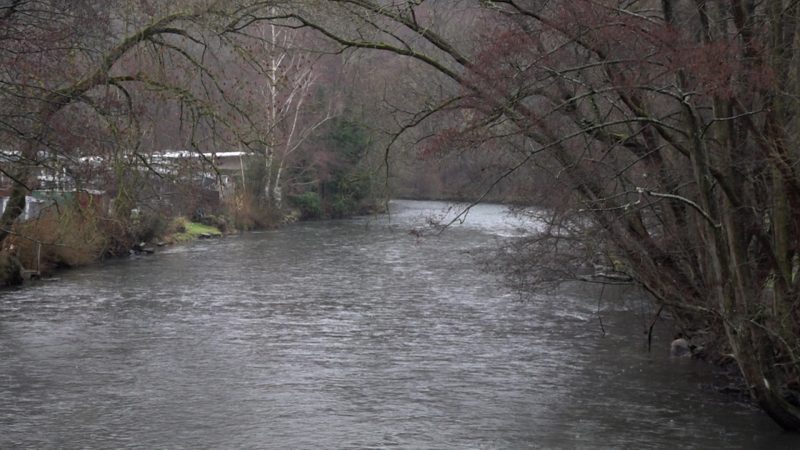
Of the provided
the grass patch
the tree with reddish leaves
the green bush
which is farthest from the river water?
the green bush

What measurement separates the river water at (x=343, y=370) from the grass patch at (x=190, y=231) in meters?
12.8

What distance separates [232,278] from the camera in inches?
1046

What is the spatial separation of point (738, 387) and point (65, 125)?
10211 mm

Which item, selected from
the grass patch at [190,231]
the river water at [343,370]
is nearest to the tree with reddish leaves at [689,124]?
the river water at [343,370]

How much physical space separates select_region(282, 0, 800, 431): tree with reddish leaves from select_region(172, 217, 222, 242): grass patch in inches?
1012

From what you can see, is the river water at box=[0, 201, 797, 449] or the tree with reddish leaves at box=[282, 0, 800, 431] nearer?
the tree with reddish leaves at box=[282, 0, 800, 431]

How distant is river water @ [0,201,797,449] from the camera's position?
12.0m

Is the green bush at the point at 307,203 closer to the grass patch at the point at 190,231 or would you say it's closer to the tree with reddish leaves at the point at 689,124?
the grass patch at the point at 190,231

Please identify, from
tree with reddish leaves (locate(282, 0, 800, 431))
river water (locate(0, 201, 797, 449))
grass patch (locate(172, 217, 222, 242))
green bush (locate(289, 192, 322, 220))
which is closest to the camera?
tree with reddish leaves (locate(282, 0, 800, 431))

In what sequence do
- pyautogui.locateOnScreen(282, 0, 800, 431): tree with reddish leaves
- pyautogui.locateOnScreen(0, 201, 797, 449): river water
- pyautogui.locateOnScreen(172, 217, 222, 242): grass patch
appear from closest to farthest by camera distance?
pyautogui.locateOnScreen(282, 0, 800, 431): tree with reddish leaves, pyautogui.locateOnScreen(0, 201, 797, 449): river water, pyautogui.locateOnScreen(172, 217, 222, 242): grass patch

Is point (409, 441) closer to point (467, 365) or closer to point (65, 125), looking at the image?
point (467, 365)

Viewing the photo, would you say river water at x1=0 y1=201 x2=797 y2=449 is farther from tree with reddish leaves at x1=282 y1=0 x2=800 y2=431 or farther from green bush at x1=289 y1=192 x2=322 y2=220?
green bush at x1=289 y1=192 x2=322 y2=220

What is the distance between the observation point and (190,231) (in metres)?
41.0

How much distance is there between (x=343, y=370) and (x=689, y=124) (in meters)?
7.34
